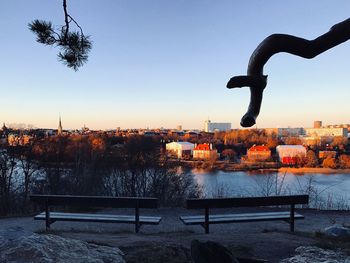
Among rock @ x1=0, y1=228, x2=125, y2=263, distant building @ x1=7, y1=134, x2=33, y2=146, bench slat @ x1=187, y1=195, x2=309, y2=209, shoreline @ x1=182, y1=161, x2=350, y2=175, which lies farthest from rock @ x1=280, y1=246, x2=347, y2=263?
shoreline @ x1=182, y1=161, x2=350, y2=175

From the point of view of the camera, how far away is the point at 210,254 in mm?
3775

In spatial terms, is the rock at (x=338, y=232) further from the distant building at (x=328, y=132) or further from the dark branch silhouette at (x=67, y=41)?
the distant building at (x=328, y=132)

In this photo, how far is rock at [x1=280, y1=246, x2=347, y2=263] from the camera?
4305mm

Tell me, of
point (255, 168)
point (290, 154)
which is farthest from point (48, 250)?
point (290, 154)

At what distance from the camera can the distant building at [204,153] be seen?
45.3 metres

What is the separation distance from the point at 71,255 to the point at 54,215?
3.54 meters

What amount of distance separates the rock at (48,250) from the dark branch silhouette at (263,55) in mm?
2453

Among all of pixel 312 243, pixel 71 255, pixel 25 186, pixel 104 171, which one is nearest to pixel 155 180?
pixel 104 171

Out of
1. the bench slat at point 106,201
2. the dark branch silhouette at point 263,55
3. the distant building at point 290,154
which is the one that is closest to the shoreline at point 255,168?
the distant building at point 290,154

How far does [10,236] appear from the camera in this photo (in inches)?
156

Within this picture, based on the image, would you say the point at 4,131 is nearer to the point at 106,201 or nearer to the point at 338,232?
the point at 106,201

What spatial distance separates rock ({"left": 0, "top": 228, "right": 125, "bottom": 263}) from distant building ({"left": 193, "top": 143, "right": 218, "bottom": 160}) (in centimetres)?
3965

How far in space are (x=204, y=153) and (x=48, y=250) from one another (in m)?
44.6

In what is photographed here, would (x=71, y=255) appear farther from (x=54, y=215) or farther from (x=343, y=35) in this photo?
(x=54, y=215)
